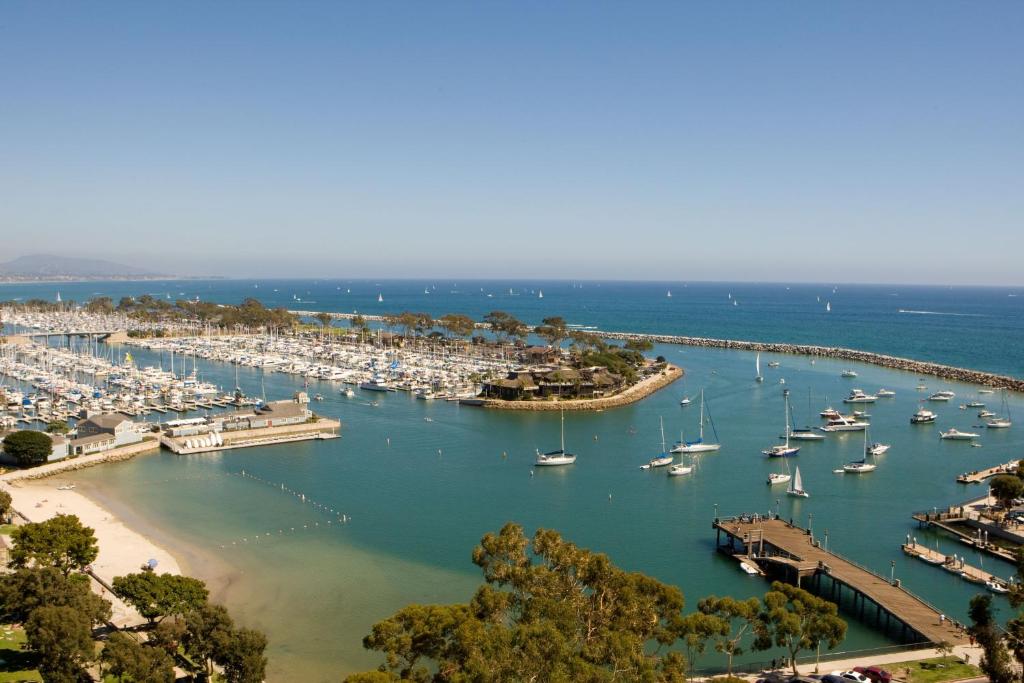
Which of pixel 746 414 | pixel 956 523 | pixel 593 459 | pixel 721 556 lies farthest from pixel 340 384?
pixel 956 523

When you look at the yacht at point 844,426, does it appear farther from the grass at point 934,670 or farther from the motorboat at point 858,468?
the grass at point 934,670

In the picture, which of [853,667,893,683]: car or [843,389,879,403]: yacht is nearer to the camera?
[853,667,893,683]: car

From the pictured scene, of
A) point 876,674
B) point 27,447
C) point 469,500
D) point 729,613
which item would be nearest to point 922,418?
point 469,500

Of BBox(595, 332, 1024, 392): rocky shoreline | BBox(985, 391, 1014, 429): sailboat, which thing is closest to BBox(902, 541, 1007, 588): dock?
BBox(985, 391, 1014, 429): sailboat

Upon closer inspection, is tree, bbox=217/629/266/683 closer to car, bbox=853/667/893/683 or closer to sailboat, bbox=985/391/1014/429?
car, bbox=853/667/893/683

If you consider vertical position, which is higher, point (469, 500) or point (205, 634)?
point (205, 634)

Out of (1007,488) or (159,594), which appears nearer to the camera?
(159,594)

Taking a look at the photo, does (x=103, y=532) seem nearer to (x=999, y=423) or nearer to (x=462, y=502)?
(x=462, y=502)
